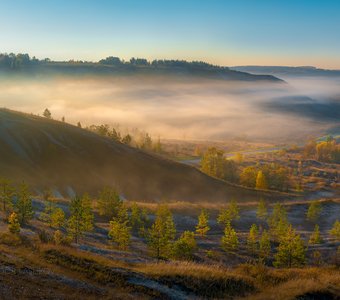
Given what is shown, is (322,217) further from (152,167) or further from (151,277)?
(151,277)

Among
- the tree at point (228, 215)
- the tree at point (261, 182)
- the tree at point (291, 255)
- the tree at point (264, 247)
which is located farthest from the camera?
the tree at point (261, 182)

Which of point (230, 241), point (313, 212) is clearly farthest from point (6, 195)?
point (313, 212)

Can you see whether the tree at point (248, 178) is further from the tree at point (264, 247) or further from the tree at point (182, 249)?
the tree at point (182, 249)

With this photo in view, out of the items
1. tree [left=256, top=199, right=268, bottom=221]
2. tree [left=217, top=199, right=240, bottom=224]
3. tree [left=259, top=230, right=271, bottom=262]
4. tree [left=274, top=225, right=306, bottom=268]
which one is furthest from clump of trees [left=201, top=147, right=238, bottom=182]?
tree [left=274, top=225, right=306, bottom=268]

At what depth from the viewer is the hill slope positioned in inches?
4899

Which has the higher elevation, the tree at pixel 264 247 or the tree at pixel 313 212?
the tree at pixel 264 247

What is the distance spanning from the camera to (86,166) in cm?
13588

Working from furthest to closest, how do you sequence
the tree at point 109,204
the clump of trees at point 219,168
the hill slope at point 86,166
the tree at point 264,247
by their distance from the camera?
the clump of trees at point 219,168
the hill slope at point 86,166
the tree at point 109,204
the tree at point 264,247

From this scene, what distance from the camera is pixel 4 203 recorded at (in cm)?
7006

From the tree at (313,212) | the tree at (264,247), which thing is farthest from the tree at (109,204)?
the tree at (313,212)

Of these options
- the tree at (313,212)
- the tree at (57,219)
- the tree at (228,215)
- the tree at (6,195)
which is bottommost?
the tree at (313,212)

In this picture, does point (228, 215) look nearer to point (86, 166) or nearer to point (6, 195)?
point (6, 195)

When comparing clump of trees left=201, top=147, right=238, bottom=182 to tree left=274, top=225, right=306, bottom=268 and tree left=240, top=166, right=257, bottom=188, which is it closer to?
tree left=240, top=166, right=257, bottom=188

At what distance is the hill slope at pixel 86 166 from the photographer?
A: 408 ft
